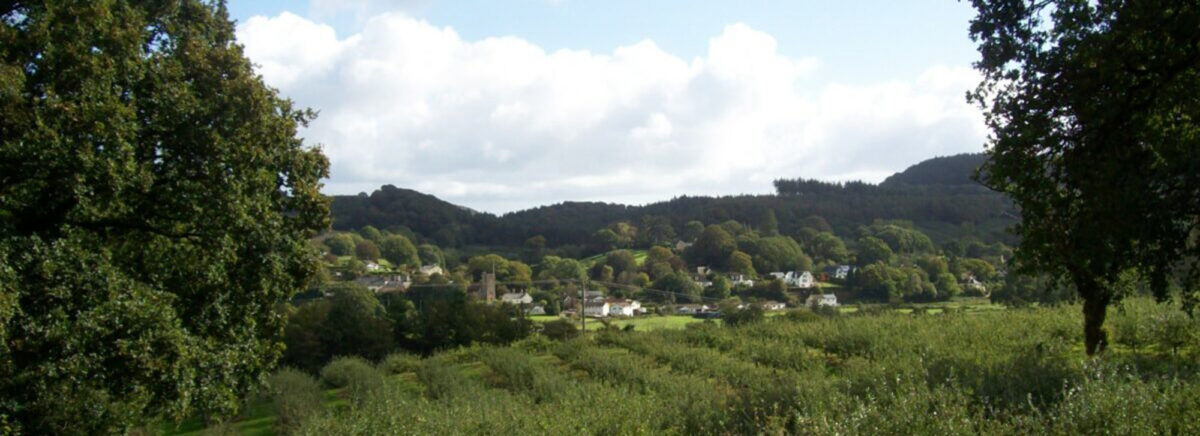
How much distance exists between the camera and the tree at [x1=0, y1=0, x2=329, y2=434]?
29.2 feet

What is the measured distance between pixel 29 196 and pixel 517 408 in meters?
6.95

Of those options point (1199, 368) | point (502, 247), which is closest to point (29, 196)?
point (1199, 368)

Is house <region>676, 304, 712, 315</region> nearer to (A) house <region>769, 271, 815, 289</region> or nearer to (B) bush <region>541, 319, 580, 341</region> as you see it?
(A) house <region>769, 271, 815, 289</region>

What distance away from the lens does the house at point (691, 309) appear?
46.0 m

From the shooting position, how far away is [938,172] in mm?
101438

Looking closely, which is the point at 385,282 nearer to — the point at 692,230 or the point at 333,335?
the point at 333,335

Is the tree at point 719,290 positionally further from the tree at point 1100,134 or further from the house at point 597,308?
the tree at point 1100,134

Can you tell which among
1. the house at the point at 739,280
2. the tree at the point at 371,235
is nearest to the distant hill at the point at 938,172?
the house at the point at 739,280

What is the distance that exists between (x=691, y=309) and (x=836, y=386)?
3765 centimetres

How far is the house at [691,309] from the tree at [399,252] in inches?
1085

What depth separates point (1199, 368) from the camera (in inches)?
329

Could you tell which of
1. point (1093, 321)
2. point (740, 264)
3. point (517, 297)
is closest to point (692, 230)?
point (740, 264)

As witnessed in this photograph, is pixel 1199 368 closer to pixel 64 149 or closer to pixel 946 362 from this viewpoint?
pixel 946 362

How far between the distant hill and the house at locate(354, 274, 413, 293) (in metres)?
68.2
